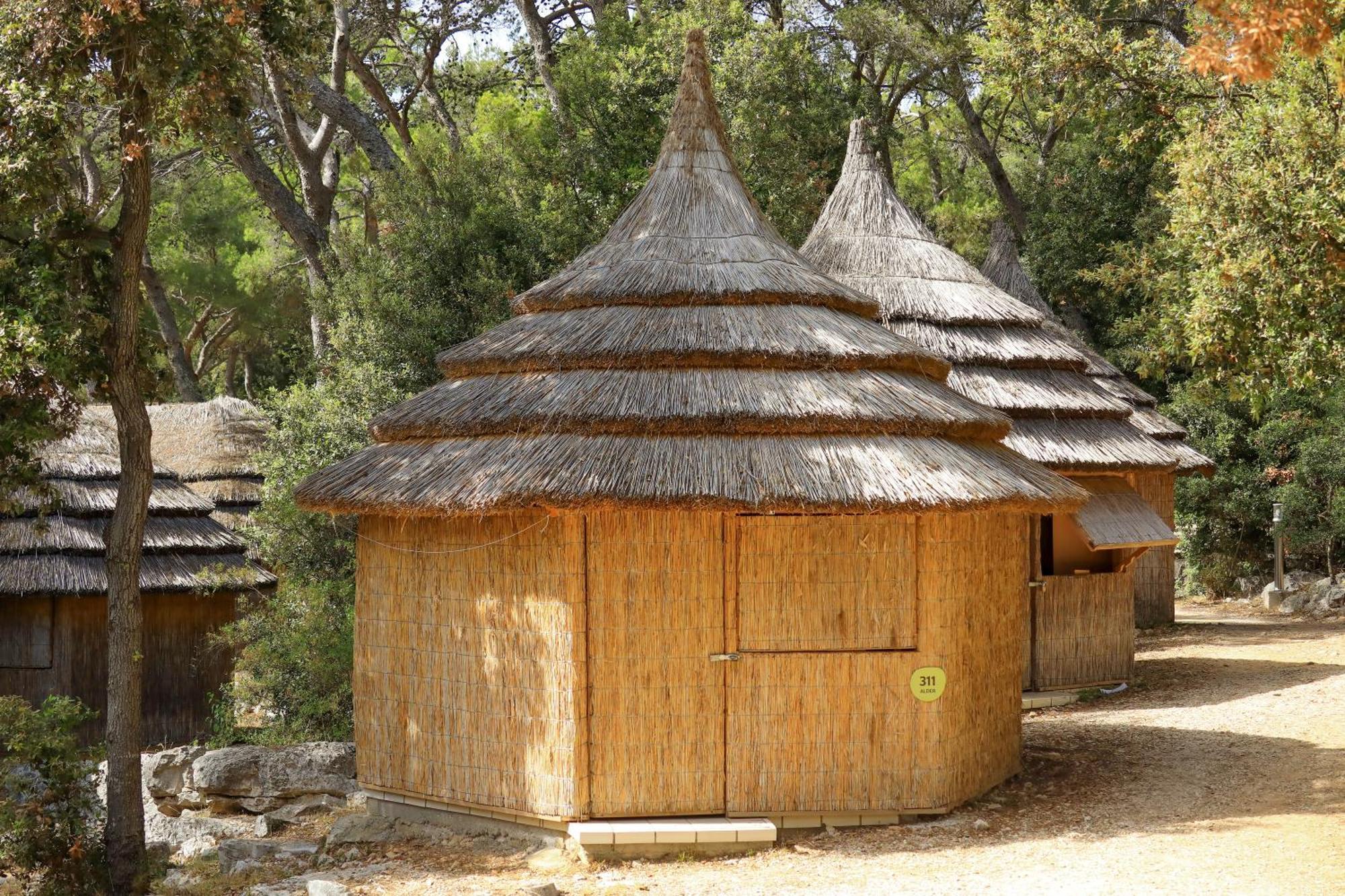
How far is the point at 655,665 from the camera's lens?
30.3 ft

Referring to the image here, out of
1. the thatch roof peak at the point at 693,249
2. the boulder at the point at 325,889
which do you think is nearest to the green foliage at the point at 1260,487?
the thatch roof peak at the point at 693,249

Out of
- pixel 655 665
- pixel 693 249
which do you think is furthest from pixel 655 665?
pixel 693 249

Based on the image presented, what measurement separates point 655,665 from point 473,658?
1.44m

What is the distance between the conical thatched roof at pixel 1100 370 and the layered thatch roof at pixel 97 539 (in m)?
A: 11.5

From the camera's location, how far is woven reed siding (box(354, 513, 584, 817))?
922cm

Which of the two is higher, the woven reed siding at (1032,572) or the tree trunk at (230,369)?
the tree trunk at (230,369)

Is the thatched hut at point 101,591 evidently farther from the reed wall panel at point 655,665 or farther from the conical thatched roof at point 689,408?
the reed wall panel at point 655,665

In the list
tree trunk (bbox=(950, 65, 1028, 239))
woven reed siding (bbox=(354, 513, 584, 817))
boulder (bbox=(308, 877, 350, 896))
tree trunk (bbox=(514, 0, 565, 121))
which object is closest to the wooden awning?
woven reed siding (bbox=(354, 513, 584, 817))

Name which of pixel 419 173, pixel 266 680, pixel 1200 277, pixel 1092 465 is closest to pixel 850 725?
pixel 1200 277

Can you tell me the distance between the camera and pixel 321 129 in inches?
920

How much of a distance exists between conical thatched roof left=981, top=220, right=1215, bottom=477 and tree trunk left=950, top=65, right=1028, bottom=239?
25.5 feet

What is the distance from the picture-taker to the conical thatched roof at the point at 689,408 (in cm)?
897

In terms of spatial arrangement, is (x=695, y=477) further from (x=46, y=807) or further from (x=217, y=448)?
(x=217, y=448)

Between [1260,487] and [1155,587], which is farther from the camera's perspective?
[1260,487]
